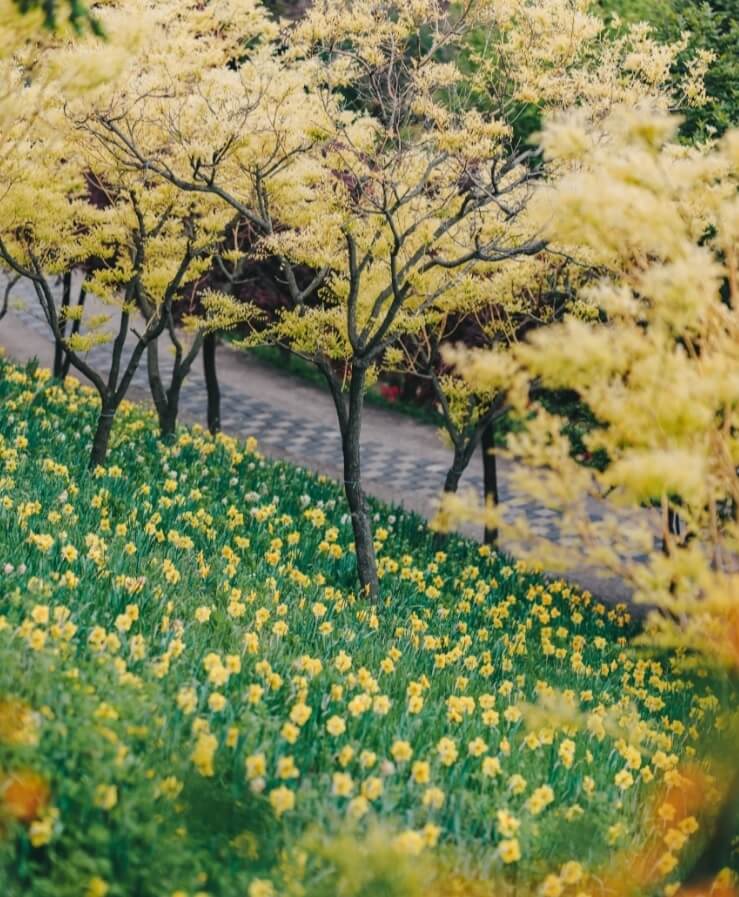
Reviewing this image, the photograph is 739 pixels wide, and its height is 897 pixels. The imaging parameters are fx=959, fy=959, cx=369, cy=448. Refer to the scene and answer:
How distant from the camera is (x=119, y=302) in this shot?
9.45m

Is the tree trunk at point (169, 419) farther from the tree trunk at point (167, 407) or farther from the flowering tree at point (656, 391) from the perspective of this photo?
the flowering tree at point (656, 391)

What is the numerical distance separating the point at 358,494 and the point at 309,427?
7.89 meters

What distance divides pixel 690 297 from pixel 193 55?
18.0ft

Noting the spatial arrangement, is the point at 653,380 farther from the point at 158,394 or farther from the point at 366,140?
the point at 158,394

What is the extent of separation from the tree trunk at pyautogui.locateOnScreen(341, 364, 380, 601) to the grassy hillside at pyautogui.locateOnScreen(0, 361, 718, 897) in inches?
7.2

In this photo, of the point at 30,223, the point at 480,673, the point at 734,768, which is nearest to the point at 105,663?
the point at 734,768

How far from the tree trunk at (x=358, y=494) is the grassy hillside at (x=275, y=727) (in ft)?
0.60

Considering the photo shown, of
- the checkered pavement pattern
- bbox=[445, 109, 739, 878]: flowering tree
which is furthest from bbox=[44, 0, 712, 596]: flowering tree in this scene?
the checkered pavement pattern

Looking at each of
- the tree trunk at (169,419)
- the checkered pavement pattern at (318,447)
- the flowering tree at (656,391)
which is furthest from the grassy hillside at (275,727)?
the checkered pavement pattern at (318,447)

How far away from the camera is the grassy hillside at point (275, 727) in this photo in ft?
9.87

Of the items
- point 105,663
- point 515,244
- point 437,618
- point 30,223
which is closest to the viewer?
point 105,663

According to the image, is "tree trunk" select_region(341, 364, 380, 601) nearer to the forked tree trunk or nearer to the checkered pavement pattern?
the forked tree trunk

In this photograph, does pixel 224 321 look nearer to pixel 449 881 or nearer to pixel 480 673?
pixel 480 673

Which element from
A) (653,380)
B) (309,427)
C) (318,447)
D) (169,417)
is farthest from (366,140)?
(309,427)
